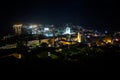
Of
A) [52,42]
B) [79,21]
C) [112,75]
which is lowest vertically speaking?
[112,75]

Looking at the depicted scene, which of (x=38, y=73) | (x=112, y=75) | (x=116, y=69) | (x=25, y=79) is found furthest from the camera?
(x=116, y=69)

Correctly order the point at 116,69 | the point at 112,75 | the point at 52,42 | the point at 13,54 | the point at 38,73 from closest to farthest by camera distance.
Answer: the point at 38,73 < the point at 112,75 < the point at 116,69 < the point at 13,54 < the point at 52,42

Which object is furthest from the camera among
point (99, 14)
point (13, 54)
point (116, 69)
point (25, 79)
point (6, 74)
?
point (99, 14)

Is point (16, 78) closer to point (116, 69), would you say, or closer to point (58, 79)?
point (58, 79)

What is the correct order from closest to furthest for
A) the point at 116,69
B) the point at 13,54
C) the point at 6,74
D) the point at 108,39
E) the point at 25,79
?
the point at 25,79 → the point at 6,74 → the point at 116,69 → the point at 13,54 → the point at 108,39

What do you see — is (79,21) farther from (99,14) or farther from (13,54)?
(13,54)

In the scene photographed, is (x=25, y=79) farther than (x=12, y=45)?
No

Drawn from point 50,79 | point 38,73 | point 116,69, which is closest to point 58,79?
point 50,79

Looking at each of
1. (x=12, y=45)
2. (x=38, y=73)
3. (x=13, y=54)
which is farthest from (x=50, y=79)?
(x=12, y=45)

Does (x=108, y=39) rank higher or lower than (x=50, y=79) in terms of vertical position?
higher
